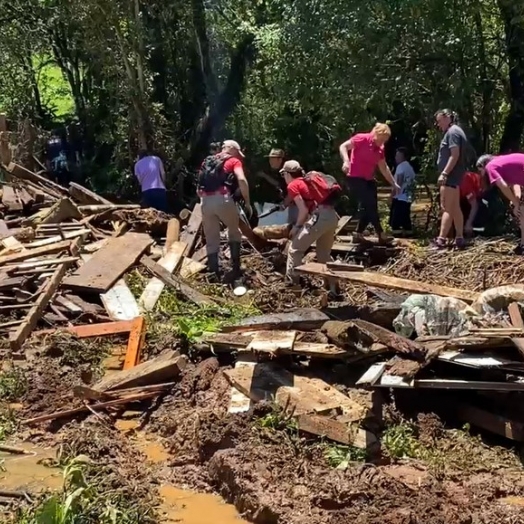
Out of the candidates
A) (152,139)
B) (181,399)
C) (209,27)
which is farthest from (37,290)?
(209,27)

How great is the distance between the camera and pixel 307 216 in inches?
429

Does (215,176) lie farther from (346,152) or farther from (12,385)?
(12,385)

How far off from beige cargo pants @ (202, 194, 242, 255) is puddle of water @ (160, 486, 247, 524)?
538 centimetres

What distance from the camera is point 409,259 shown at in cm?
1208

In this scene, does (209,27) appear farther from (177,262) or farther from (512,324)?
(512,324)

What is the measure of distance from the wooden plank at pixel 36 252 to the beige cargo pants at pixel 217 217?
198 centimetres

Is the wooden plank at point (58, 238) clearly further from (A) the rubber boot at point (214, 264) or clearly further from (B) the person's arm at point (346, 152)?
(B) the person's arm at point (346, 152)

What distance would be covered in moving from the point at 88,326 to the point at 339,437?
14.1ft

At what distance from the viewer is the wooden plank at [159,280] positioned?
1088 cm

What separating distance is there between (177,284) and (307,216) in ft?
6.11

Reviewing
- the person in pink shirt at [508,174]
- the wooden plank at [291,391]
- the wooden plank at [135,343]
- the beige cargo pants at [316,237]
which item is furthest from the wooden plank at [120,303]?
the person in pink shirt at [508,174]

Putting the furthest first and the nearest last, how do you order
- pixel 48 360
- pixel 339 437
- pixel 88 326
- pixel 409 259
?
pixel 409 259, pixel 88 326, pixel 48 360, pixel 339 437

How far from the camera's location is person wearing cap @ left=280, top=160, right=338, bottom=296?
10.8m

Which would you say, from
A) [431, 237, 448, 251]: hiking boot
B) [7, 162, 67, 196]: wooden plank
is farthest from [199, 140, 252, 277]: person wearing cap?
[7, 162, 67, 196]: wooden plank
